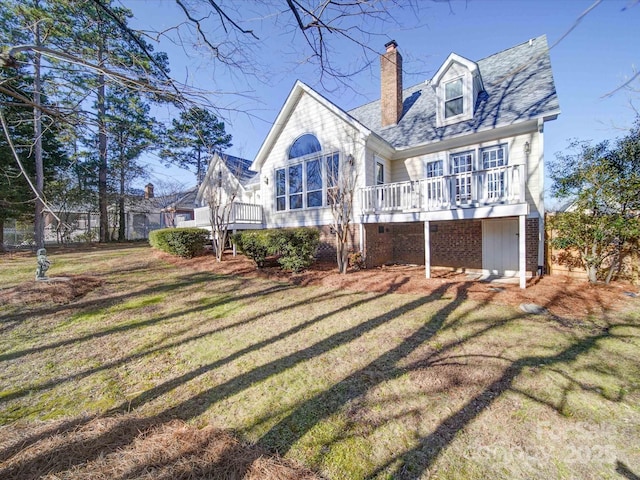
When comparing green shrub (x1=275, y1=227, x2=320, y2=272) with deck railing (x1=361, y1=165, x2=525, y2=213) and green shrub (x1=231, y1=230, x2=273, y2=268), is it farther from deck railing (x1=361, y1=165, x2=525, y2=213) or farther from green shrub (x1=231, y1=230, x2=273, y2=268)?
deck railing (x1=361, y1=165, x2=525, y2=213)

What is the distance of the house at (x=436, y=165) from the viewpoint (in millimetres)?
8016

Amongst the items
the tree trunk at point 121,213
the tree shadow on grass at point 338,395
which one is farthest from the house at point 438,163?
Answer: the tree trunk at point 121,213

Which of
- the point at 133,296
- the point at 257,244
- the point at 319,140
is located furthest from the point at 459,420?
the point at 319,140

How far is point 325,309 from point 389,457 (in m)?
3.59

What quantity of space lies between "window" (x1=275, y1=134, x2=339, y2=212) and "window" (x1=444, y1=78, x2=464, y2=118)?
4605mm

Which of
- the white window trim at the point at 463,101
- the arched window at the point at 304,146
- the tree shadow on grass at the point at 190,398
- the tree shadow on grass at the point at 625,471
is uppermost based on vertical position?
the white window trim at the point at 463,101

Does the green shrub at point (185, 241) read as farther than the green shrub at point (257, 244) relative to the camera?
Yes

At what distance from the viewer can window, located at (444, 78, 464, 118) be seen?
9.96 metres

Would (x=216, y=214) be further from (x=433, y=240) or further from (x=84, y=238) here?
(x=84, y=238)

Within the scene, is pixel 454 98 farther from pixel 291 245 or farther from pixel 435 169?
pixel 291 245

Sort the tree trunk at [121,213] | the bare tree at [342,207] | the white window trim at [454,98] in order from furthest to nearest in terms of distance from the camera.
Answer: the tree trunk at [121,213] < the white window trim at [454,98] < the bare tree at [342,207]

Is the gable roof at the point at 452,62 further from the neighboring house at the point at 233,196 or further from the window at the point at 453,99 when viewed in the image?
the neighboring house at the point at 233,196

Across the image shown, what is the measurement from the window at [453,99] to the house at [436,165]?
0.12 feet

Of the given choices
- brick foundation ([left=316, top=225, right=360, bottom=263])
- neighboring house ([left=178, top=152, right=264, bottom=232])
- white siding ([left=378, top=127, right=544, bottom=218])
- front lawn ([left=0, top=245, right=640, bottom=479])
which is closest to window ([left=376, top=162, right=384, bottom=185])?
white siding ([left=378, top=127, right=544, bottom=218])
